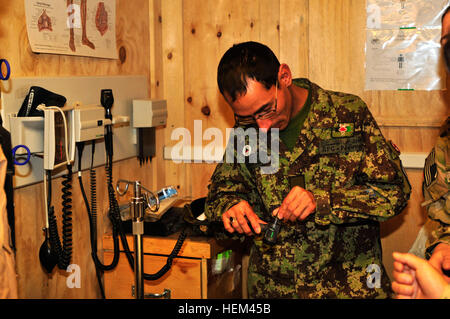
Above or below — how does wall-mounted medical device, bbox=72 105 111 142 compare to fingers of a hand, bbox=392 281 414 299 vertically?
above

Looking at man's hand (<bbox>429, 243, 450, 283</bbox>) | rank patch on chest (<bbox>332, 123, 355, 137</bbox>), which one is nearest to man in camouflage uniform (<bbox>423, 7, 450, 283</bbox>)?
man's hand (<bbox>429, 243, 450, 283</bbox>)

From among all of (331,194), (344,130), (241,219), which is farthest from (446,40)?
(241,219)

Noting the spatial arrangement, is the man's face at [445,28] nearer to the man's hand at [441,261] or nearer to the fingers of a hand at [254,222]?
the man's hand at [441,261]

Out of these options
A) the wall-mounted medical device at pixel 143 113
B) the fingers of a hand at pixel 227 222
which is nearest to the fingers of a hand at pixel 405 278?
the fingers of a hand at pixel 227 222

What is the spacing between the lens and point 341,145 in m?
1.91

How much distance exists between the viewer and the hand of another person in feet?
3.42

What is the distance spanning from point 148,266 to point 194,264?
8.4 inches

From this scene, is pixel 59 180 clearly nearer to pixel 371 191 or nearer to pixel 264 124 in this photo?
pixel 264 124

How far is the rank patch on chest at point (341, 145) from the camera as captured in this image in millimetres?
1897

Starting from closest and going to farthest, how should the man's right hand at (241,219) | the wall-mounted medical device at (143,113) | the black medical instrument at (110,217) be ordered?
1. the man's right hand at (241,219)
2. the black medical instrument at (110,217)
3. the wall-mounted medical device at (143,113)

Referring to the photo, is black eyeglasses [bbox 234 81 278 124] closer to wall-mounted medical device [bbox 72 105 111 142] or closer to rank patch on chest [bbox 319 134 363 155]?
rank patch on chest [bbox 319 134 363 155]

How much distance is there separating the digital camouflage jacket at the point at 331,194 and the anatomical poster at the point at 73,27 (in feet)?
2.66

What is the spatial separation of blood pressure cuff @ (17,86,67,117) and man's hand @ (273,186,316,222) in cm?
89
